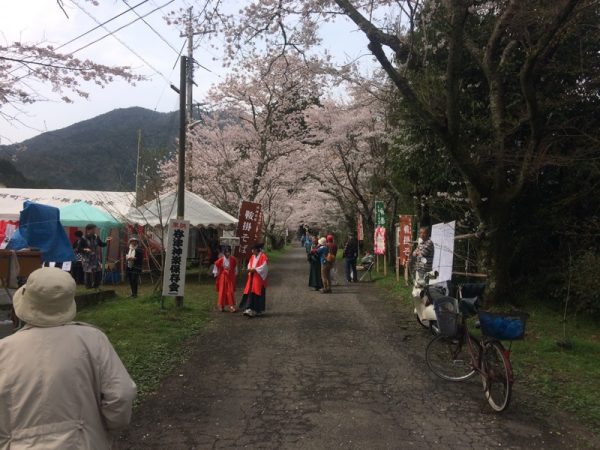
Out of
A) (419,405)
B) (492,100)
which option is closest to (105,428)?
(419,405)

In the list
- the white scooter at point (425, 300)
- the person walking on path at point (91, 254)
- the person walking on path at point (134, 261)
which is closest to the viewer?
the white scooter at point (425, 300)

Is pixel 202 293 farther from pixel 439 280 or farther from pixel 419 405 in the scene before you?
pixel 419 405

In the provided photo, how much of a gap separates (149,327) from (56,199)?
1346 cm

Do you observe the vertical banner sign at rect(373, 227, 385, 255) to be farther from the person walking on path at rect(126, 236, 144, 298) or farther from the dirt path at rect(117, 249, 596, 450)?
the dirt path at rect(117, 249, 596, 450)

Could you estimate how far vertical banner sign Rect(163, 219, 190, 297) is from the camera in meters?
11.1

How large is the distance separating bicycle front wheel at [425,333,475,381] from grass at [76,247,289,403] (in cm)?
336

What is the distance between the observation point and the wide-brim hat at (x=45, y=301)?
92.7 inches

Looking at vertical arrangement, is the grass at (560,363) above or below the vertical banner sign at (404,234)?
below

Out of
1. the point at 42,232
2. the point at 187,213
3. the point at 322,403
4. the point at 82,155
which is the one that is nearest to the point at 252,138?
the point at 187,213

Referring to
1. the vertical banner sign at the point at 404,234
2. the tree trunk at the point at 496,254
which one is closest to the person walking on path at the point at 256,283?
the tree trunk at the point at 496,254

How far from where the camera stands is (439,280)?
9.16 m

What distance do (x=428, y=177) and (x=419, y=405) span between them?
9461 mm

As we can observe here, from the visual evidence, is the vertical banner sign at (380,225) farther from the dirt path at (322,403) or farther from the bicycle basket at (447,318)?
the bicycle basket at (447,318)

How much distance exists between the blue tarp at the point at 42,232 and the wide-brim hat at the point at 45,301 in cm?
713
